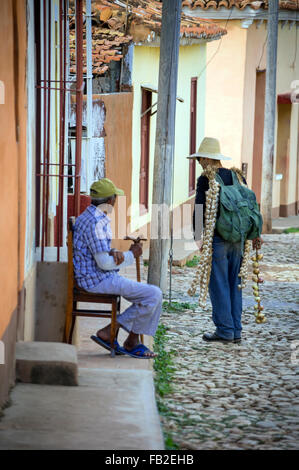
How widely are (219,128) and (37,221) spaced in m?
12.7

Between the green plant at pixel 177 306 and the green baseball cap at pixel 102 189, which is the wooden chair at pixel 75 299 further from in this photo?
the green plant at pixel 177 306

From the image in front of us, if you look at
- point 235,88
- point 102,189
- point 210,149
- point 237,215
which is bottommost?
point 237,215

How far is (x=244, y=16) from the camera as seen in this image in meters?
18.6

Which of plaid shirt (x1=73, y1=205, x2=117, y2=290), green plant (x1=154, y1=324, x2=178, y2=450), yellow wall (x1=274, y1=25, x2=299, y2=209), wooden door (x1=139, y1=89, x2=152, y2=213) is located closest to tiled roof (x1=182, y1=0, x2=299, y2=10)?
yellow wall (x1=274, y1=25, x2=299, y2=209)

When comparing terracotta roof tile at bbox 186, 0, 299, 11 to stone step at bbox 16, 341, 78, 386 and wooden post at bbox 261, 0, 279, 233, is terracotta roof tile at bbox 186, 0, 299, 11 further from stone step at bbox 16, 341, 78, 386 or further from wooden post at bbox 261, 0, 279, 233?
stone step at bbox 16, 341, 78, 386

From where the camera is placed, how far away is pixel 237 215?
7.60 meters

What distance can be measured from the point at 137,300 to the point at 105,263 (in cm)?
40

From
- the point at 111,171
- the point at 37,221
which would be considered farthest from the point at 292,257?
the point at 37,221

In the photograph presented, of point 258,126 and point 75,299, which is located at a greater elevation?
point 258,126

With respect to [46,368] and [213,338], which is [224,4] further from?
[46,368]

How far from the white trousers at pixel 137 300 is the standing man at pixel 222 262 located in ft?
3.82

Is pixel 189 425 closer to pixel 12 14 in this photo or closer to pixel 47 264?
pixel 47 264

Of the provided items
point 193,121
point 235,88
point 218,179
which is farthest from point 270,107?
point 218,179

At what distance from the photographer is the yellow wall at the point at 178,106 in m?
12.9
